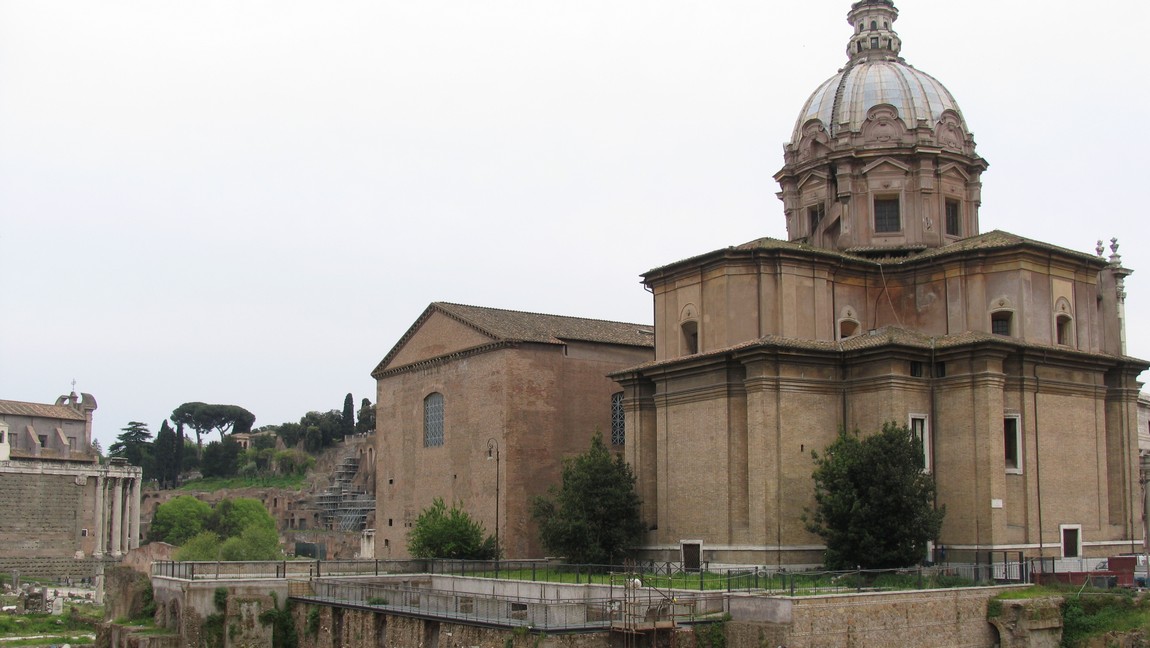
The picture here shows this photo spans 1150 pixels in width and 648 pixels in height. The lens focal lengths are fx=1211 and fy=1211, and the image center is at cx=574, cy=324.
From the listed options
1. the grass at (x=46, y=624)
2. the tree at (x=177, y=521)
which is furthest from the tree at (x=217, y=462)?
the grass at (x=46, y=624)

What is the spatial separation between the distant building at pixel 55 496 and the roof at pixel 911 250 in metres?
51.4

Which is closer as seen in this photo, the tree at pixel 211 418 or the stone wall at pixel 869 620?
the stone wall at pixel 869 620

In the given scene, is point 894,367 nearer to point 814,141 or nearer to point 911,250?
point 911,250

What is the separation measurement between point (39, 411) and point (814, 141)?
219ft

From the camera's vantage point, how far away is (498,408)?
47250 millimetres

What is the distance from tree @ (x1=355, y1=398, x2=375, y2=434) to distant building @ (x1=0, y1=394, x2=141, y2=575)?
44776mm

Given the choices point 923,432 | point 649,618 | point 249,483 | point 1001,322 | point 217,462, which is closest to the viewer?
point 649,618

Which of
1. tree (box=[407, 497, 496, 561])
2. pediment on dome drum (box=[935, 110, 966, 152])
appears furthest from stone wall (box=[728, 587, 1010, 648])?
tree (box=[407, 497, 496, 561])

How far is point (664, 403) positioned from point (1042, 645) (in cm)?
1399

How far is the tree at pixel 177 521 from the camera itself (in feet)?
318

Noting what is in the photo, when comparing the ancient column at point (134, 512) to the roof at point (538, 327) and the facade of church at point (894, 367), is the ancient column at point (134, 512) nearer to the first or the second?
the roof at point (538, 327)

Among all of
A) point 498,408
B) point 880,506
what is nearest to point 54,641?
point 498,408

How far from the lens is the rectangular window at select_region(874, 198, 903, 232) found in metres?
41.5

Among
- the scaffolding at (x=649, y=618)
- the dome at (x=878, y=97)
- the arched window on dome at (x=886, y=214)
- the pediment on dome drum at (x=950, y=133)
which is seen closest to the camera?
the scaffolding at (x=649, y=618)
